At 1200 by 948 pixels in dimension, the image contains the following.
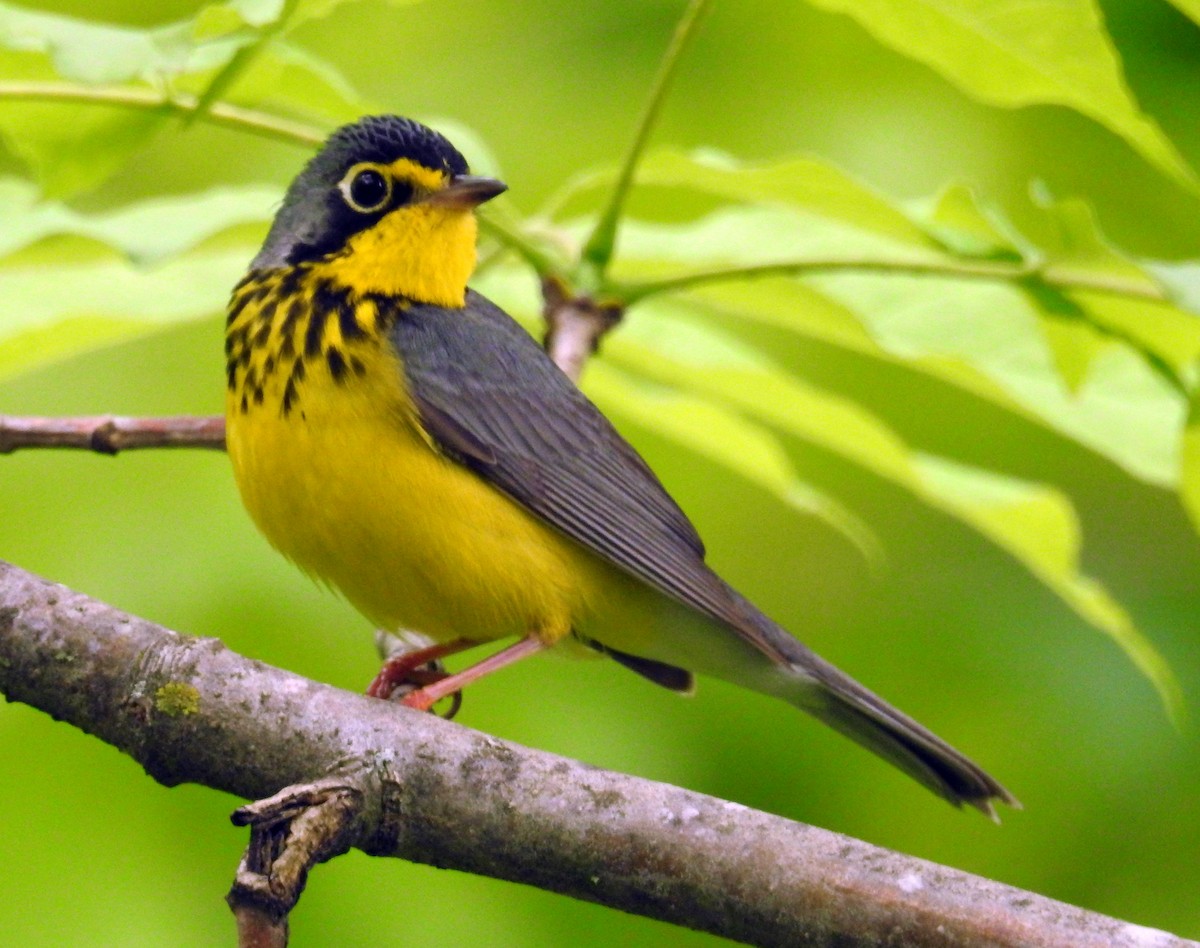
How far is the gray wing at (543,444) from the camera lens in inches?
199

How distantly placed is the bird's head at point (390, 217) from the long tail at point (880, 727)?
1.61m

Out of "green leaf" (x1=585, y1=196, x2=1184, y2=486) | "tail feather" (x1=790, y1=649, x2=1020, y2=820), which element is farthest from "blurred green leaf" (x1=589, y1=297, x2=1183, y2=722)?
"tail feather" (x1=790, y1=649, x2=1020, y2=820)

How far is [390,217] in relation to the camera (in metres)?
5.30

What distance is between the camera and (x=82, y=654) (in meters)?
3.51

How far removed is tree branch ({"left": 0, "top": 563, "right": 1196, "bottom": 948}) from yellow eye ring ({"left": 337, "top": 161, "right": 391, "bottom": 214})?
212 centimetres

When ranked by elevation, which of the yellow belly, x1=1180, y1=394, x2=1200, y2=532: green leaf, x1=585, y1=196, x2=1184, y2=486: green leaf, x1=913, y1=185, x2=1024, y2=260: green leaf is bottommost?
the yellow belly

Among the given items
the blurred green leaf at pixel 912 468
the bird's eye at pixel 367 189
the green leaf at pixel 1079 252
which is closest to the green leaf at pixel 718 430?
the blurred green leaf at pixel 912 468

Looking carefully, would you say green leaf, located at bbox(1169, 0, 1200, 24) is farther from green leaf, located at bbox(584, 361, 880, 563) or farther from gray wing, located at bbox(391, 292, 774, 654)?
gray wing, located at bbox(391, 292, 774, 654)

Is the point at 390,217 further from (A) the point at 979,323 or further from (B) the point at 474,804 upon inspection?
(B) the point at 474,804

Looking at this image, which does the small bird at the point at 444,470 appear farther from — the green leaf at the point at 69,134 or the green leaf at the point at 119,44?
the green leaf at the point at 119,44

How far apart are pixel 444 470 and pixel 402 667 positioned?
2.69 ft

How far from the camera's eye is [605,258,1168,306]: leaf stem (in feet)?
14.9

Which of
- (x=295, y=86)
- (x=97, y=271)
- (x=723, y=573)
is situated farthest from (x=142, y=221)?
(x=723, y=573)

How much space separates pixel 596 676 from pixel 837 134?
2.88m
